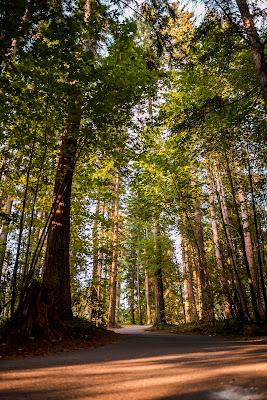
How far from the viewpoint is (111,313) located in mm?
21828

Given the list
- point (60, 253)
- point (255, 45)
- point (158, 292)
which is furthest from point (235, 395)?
point (158, 292)

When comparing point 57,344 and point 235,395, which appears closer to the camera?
point 235,395

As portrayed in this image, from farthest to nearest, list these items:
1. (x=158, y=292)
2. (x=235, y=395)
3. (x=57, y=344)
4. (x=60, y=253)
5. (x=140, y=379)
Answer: (x=158, y=292) → (x=60, y=253) → (x=57, y=344) → (x=140, y=379) → (x=235, y=395)

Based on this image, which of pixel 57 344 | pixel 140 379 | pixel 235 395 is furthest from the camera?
pixel 57 344

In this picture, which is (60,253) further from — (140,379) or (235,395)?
(235,395)

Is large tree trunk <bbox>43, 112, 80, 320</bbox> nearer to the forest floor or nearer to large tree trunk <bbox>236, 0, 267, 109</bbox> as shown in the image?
the forest floor

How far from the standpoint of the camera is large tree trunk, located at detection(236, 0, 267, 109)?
280 inches

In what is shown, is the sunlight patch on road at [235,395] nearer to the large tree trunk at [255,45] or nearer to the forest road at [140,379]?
the forest road at [140,379]

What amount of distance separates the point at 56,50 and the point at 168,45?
130 inches

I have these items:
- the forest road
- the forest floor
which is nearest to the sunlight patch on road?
the forest road

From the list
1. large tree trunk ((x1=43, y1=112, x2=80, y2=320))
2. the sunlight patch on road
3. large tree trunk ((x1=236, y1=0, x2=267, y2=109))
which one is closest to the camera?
the sunlight patch on road

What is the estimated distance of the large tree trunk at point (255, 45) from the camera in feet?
23.3

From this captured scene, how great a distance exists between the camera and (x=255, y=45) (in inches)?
286

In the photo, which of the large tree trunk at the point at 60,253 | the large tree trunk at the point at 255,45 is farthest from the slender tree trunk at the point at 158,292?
the large tree trunk at the point at 255,45
